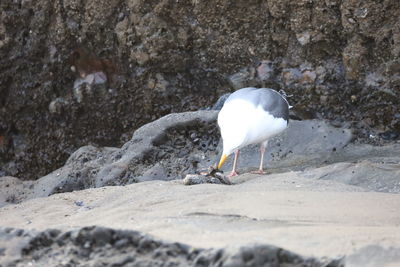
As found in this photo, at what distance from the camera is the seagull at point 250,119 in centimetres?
598

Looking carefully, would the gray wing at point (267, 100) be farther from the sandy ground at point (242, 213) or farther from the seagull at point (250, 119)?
the sandy ground at point (242, 213)

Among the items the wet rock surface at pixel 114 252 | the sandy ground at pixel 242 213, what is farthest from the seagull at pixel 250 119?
the wet rock surface at pixel 114 252

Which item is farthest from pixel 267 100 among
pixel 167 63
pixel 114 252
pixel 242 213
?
pixel 114 252

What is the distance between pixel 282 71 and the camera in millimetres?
7883

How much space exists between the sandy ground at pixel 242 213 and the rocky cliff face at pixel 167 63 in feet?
7.79

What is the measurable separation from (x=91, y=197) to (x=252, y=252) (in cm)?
260

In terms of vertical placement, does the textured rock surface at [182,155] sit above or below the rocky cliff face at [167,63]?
below

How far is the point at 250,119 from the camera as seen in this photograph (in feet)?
19.9

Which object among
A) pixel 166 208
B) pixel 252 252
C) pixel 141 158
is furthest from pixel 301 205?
pixel 141 158

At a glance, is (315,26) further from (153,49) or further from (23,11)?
(23,11)

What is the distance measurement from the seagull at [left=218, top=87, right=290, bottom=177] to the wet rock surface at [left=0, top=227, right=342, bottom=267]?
9.76 ft

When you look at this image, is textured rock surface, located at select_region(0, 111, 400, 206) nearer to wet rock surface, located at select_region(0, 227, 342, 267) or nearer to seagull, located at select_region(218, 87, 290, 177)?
seagull, located at select_region(218, 87, 290, 177)

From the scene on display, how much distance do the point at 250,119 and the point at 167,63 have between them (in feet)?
7.72

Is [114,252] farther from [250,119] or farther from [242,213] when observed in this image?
[250,119]
